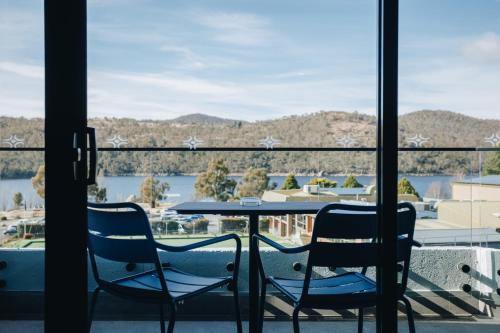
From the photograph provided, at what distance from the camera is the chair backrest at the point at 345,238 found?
6.53 ft

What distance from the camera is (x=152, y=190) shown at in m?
3.57

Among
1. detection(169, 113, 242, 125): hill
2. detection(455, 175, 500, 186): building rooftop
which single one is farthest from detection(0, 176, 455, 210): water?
detection(169, 113, 242, 125): hill

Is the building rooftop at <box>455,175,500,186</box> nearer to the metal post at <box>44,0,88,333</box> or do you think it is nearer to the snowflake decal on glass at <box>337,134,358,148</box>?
the snowflake decal on glass at <box>337,134,358,148</box>

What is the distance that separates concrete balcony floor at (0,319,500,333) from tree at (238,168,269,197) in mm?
1537

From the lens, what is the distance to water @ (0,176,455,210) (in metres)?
2.44

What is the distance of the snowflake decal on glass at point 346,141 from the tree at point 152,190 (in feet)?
4.40

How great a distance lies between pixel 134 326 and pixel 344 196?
203 centimetres

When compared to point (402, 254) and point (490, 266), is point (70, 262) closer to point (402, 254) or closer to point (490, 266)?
point (402, 254)

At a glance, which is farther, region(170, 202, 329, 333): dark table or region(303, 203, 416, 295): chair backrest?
region(170, 202, 329, 333): dark table

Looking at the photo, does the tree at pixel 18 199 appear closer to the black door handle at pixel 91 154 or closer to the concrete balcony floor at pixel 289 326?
the concrete balcony floor at pixel 289 326

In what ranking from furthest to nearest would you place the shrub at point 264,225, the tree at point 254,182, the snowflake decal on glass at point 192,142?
the tree at point 254,182, the snowflake decal on glass at point 192,142, the shrub at point 264,225

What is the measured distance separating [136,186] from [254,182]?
1.69m

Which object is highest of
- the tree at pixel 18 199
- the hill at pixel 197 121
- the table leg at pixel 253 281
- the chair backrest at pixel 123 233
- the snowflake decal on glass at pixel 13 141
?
the hill at pixel 197 121

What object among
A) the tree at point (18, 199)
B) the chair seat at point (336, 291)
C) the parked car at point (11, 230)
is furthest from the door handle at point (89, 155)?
the parked car at point (11, 230)
